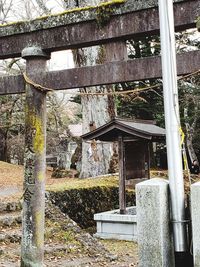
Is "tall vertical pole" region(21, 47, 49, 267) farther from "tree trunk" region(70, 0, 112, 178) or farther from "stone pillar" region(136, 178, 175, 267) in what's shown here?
"tree trunk" region(70, 0, 112, 178)

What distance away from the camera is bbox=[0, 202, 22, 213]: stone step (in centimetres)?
819

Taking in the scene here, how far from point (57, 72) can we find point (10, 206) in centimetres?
423

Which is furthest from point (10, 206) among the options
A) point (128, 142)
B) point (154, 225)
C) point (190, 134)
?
point (190, 134)

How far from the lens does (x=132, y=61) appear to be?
4.69 metres

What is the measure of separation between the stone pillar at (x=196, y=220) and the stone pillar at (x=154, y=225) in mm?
266

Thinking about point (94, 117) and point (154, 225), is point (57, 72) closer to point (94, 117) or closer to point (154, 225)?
point (154, 225)

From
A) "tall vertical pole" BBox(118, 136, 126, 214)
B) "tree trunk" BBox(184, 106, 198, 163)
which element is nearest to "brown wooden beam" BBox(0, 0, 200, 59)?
"tall vertical pole" BBox(118, 136, 126, 214)

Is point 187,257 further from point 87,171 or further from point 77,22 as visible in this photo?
point 87,171

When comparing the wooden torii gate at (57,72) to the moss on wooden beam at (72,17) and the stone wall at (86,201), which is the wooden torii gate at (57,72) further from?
the stone wall at (86,201)

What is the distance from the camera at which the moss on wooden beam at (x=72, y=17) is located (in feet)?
15.5

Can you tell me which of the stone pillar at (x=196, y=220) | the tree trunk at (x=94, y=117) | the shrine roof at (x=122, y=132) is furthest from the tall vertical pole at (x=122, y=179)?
the stone pillar at (x=196, y=220)

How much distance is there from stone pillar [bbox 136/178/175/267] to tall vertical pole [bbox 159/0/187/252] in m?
0.07

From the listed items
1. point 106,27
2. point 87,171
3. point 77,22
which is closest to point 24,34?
point 77,22

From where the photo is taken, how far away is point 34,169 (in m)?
5.09
